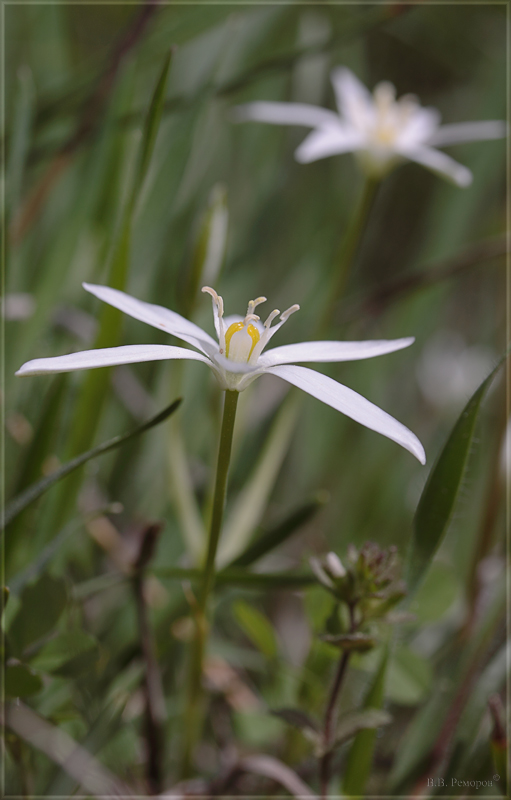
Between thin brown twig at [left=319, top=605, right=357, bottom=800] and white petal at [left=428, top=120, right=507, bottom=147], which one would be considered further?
white petal at [left=428, top=120, right=507, bottom=147]

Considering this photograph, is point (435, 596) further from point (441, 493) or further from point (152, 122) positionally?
point (152, 122)

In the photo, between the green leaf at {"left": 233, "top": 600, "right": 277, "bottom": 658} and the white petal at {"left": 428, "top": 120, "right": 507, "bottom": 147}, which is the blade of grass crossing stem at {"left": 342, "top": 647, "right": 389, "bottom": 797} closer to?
the green leaf at {"left": 233, "top": 600, "right": 277, "bottom": 658}

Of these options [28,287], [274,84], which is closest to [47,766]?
[28,287]

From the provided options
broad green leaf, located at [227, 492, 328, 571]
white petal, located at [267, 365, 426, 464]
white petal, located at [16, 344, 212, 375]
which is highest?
white petal, located at [16, 344, 212, 375]

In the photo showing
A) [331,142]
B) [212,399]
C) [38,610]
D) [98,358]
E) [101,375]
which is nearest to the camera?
[98,358]

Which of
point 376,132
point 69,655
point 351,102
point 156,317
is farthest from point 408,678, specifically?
point 351,102

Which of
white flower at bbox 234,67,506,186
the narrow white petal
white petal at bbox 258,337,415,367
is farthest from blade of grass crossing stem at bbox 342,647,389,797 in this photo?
the narrow white petal

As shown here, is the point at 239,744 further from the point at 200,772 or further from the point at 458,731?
the point at 458,731
